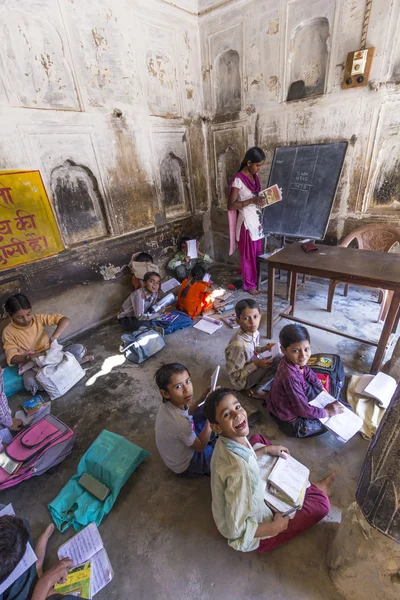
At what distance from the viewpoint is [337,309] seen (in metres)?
4.05

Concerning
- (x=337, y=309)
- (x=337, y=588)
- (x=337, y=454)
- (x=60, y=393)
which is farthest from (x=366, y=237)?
(x=60, y=393)

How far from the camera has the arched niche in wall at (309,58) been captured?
Answer: 392 cm

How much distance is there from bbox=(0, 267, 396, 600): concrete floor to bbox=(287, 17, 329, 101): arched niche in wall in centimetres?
379

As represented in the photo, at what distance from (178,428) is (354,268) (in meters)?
2.25

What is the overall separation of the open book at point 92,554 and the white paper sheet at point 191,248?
165 inches

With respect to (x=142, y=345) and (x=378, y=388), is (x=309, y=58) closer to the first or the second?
(x=378, y=388)

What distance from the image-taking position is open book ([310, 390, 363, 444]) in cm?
213

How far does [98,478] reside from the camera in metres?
2.07

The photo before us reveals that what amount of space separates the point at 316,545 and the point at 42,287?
12.6 ft

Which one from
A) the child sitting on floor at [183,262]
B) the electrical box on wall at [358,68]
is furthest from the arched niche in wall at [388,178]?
the child sitting on floor at [183,262]

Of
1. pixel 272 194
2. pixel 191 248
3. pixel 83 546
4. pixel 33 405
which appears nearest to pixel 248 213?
pixel 272 194

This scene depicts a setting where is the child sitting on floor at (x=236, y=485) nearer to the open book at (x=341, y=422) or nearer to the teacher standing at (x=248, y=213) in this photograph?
the open book at (x=341, y=422)

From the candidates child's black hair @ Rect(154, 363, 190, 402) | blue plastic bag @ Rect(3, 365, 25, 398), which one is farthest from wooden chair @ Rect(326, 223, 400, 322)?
blue plastic bag @ Rect(3, 365, 25, 398)

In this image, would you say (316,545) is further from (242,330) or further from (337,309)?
(337,309)
